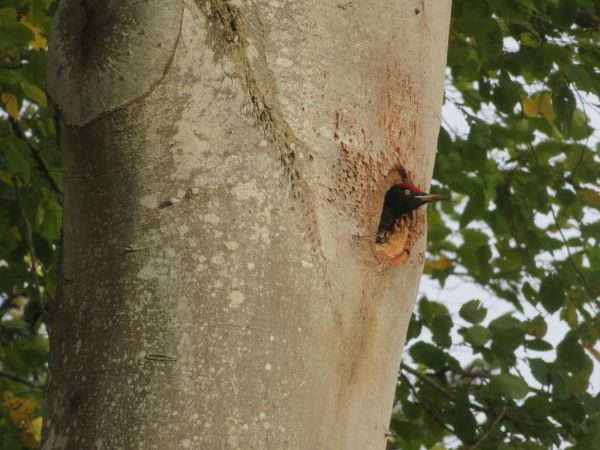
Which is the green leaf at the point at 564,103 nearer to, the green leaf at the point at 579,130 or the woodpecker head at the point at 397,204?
the green leaf at the point at 579,130

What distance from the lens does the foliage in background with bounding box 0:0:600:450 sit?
116 inches

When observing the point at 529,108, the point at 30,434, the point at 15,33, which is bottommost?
the point at 30,434

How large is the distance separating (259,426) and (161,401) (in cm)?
13

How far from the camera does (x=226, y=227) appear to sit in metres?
1.14

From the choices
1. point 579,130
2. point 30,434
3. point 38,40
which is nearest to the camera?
point 38,40

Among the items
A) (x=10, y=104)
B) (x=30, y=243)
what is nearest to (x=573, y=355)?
(x=30, y=243)

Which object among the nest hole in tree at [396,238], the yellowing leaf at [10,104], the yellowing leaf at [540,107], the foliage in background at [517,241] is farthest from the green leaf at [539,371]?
the yellowing leaf at [10,104]

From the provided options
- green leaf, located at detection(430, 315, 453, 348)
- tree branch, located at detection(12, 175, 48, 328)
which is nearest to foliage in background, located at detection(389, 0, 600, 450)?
green leaf, located at detection(430, 315, 453, 348)

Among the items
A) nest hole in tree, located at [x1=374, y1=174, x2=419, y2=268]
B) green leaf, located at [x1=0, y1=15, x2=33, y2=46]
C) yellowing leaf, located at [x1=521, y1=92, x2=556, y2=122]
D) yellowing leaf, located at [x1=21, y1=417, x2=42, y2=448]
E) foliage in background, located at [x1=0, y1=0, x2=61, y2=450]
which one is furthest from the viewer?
yellowing leaf, located at [x1=521, y1=92, x2=556, y2=122]

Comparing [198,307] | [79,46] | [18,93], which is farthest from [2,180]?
[198,307]

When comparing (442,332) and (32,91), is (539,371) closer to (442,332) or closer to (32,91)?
(442,332)

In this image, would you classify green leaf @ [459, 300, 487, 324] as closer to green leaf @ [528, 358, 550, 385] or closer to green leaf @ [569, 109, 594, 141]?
green leaf @ [528, 358, 550, 385]

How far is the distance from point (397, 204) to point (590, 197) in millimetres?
2589

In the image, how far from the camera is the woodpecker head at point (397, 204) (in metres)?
1.38
